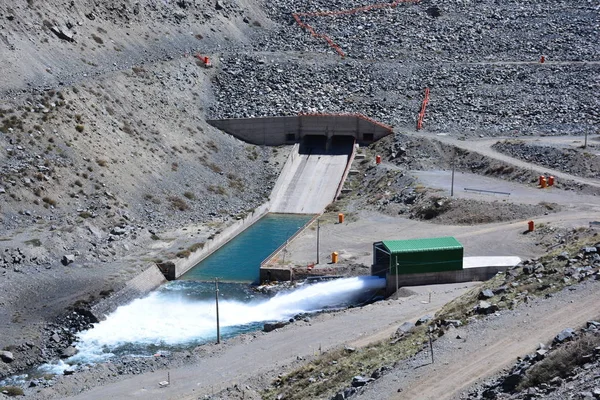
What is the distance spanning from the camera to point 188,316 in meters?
49.9

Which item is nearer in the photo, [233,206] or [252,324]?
[252,324]

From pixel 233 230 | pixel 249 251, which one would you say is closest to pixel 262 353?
pixel 249 251

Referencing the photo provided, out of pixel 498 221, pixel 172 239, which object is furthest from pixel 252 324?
pixel 498 221

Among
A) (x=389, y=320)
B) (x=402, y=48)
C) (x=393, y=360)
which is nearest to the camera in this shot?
(x=393, y=360)

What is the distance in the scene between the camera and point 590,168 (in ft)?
209

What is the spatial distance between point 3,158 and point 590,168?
33.2m

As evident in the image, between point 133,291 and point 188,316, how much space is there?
12.1 ft

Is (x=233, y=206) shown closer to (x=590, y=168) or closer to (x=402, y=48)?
(x=590, y=168)

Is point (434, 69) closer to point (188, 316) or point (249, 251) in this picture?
point (249, 251)

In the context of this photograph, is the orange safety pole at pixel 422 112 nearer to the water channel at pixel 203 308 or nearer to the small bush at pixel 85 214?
the water channel at pixel 203 308

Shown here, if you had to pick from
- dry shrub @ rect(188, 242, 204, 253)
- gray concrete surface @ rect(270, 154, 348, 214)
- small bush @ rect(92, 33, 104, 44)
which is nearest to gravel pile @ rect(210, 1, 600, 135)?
gray concrete surface @ rect(270, 154, 348, 214)

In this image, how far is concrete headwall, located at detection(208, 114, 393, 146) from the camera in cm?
7481

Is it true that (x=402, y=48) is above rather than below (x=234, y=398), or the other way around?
above

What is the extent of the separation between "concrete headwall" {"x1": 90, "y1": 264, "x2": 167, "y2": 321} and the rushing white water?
1.10ft
